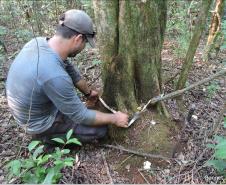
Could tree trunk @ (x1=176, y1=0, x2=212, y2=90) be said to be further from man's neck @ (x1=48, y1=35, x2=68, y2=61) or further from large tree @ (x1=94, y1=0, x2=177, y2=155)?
man's neck @ (x1=48, y1=35, x2=68, y2=61)

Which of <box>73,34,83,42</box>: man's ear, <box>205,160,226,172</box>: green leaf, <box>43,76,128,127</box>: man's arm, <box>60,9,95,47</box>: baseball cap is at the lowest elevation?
<box>205,160,226,172</box>: green leaf

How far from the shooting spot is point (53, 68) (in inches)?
121

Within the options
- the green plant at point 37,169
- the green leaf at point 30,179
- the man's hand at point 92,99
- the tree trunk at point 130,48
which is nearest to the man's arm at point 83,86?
the man's hand at point 92,99

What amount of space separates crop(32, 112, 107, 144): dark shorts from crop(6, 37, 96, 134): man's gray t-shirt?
8cm

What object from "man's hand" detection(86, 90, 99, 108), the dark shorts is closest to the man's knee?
the dark shorts

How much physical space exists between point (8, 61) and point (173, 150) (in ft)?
12.9

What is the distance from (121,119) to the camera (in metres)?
3.34

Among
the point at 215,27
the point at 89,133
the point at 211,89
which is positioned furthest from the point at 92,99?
the point at 215,27

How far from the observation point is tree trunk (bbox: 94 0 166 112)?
3.06 metres

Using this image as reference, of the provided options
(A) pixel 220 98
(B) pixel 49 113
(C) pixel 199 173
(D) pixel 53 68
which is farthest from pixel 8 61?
(C) pixel 199 173

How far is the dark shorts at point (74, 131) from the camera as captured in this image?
11.8ft

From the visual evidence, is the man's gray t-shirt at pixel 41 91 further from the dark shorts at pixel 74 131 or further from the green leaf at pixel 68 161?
the green leaf at pixel 68 161

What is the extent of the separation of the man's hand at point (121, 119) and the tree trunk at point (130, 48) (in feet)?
0.42

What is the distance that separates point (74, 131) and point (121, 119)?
62cm
